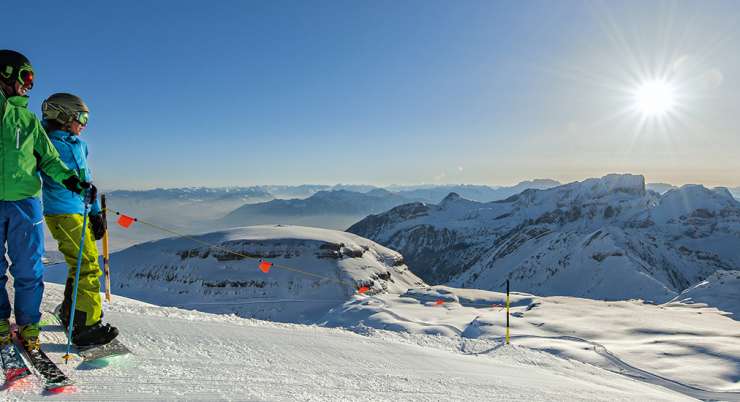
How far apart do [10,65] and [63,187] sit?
1179mm

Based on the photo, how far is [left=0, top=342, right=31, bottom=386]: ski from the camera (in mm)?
3264

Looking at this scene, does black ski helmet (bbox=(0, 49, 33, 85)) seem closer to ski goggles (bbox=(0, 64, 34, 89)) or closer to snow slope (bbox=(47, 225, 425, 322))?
ski goggles (bbox=(0, 64, 34, 89))

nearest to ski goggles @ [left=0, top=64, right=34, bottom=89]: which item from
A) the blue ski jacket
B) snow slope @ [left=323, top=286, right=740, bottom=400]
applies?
the blue ski jacket

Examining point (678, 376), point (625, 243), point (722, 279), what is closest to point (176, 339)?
point (678, 376)

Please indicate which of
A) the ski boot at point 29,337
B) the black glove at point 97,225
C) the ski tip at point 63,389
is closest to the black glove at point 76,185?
the black glove at point 97,225

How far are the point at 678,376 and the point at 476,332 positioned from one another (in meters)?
13.4

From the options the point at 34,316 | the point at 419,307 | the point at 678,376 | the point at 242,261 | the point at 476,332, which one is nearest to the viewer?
the point at 34,316

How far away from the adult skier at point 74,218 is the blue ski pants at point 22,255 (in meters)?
0.29

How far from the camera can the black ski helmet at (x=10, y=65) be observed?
363cm

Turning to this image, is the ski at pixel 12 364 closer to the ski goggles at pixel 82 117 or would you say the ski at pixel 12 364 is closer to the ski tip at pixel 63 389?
the ski tip at pixel 63 389

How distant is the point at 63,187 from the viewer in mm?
4133

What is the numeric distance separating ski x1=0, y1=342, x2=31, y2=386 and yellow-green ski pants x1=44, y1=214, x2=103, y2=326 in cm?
58

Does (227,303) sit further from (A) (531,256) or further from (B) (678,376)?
(A) (531,256)

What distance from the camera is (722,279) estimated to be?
58.2 m
